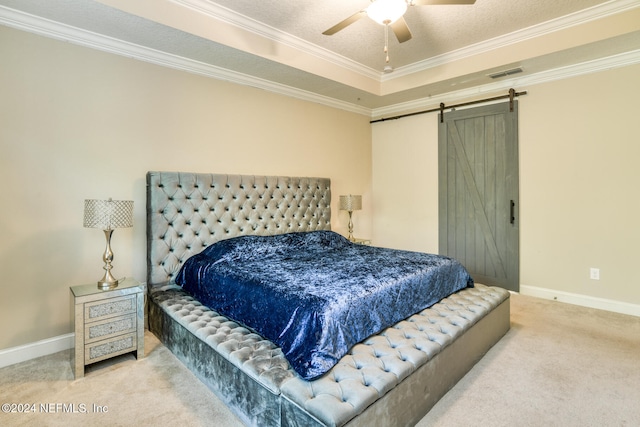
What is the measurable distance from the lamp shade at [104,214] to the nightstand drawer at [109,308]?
1.77 ft

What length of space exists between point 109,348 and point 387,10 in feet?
9.93

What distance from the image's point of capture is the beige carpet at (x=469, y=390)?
187cm

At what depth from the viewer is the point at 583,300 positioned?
12.0 ft

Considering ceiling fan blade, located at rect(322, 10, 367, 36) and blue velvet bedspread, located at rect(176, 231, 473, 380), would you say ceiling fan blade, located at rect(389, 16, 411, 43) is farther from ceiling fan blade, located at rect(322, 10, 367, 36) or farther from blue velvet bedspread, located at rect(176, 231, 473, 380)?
blue velvet bedspread, located at rect(176, 231, 473, 380)

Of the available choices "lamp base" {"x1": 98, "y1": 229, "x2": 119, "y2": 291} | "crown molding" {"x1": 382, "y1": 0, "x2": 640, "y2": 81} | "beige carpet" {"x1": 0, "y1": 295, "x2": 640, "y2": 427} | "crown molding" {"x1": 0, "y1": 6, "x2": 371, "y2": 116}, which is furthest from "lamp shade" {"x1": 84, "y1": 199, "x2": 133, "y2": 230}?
"crown molding" {"x1": 382, "y1": 0, "x2": 640, "y2": 81}

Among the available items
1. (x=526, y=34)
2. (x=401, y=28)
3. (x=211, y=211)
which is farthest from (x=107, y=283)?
(x=526, y=34)

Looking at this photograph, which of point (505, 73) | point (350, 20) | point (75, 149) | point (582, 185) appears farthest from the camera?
point (505, 73)

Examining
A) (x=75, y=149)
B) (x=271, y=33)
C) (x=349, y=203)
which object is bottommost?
(x=349, y=203)

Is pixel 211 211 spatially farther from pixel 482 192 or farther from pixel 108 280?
pixel 482 192

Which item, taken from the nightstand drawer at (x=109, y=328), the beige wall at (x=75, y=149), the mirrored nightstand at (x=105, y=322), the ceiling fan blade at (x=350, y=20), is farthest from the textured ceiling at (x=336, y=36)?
Result: the nightstand drawer at (x=109, y=328)

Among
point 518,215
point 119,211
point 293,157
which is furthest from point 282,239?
point 518,215

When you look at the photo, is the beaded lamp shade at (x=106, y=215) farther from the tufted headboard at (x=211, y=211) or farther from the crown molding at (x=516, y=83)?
the crown molding at (x=516, y=83)

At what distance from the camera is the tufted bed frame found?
5.13 ft

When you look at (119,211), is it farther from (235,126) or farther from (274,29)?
(274,29)
